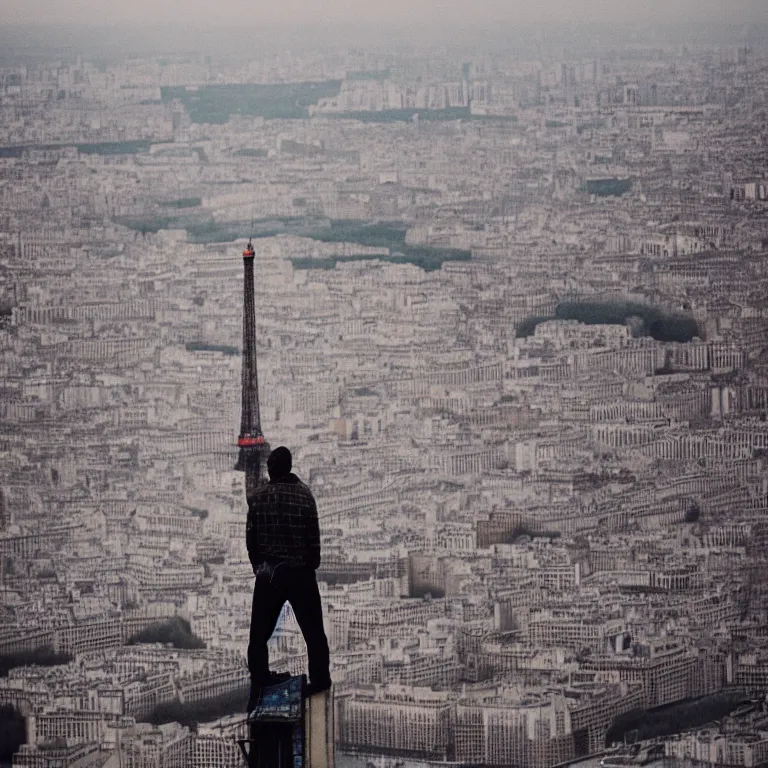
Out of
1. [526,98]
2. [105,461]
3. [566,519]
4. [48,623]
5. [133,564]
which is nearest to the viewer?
[48,623]

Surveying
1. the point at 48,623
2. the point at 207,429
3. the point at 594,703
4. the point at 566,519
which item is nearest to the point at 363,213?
the point at 207,429

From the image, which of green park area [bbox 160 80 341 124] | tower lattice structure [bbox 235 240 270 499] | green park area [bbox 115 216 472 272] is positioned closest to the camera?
tower lattice structure [bbox 235 240 270 499]

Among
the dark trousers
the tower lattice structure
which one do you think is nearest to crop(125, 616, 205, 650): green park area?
the tower lattice structure

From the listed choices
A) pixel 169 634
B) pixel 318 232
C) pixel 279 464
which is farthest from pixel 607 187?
pixel 279 464

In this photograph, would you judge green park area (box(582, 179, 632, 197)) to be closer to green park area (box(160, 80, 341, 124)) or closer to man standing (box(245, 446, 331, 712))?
green park area (box(160, 80, 341, 124))

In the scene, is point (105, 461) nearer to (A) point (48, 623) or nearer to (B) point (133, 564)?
(B) point (133, 564)

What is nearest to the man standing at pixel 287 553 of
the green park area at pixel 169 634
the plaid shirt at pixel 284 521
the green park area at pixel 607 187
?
the plaid shirt at pixel 284 521

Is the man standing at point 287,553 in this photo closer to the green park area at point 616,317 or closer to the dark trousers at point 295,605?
the dark trousers at point 295,605
